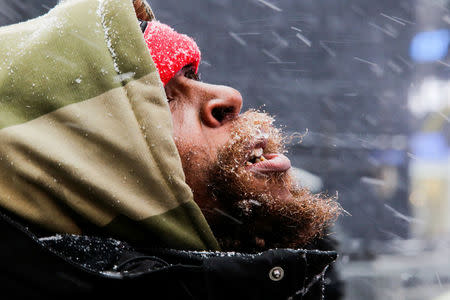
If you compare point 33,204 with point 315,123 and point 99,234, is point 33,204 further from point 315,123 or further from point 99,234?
point 315,123

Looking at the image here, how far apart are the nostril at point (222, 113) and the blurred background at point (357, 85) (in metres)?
12.8

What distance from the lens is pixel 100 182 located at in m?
1.35

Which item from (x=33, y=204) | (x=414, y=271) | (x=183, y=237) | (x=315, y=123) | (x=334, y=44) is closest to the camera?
(x=33, y=204)

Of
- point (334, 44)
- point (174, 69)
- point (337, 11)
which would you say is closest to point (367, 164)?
point (334, 44)

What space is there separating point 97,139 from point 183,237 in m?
0.40

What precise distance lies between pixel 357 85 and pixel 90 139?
21234 millimetres

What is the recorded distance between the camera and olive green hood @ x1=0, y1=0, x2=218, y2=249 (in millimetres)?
1327

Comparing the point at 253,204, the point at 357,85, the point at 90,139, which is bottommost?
the point at 357,85

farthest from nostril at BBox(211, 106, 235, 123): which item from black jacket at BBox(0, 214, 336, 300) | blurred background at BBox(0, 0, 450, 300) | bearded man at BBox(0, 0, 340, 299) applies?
blurred background at BBox(0, 0, 450, 300)

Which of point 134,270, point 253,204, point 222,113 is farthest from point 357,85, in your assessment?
point 134,270

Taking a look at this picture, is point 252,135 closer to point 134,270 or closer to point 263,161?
point 263,161

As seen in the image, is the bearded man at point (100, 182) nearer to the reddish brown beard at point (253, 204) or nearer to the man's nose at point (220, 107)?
the reddish brown beard at point (253, 204)

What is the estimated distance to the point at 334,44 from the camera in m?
21.4

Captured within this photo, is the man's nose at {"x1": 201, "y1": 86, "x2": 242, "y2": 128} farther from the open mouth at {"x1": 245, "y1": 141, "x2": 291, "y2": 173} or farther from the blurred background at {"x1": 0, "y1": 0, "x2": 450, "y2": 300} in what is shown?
the blurred background at {"x1": 0, "y1": 0, "x2": 450, "y2": 300}
